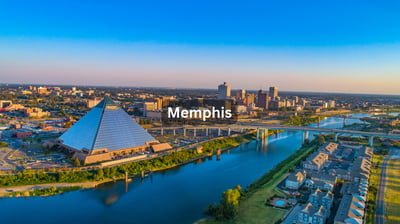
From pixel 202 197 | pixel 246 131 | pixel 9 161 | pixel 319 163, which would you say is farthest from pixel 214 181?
pixel 246 131

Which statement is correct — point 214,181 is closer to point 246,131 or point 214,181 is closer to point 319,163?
point 319,163

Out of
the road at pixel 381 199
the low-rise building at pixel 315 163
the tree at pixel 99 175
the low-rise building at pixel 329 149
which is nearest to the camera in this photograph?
the road at pixel 381 199

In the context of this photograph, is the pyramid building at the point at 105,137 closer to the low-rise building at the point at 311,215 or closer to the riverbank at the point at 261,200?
the riverbank at the point at 261,200

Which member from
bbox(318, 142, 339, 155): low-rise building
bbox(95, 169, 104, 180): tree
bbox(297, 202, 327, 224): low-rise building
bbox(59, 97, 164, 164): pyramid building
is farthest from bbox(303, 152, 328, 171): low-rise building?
bbox(95, 169, 104, 180): tree

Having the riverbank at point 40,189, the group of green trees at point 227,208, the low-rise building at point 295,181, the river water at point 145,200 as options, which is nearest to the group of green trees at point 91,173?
the riverbank at point 40,189

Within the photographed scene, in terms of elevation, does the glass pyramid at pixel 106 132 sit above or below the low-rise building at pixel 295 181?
above

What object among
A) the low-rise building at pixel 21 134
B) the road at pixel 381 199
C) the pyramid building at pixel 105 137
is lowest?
the road at pixel 381 199
